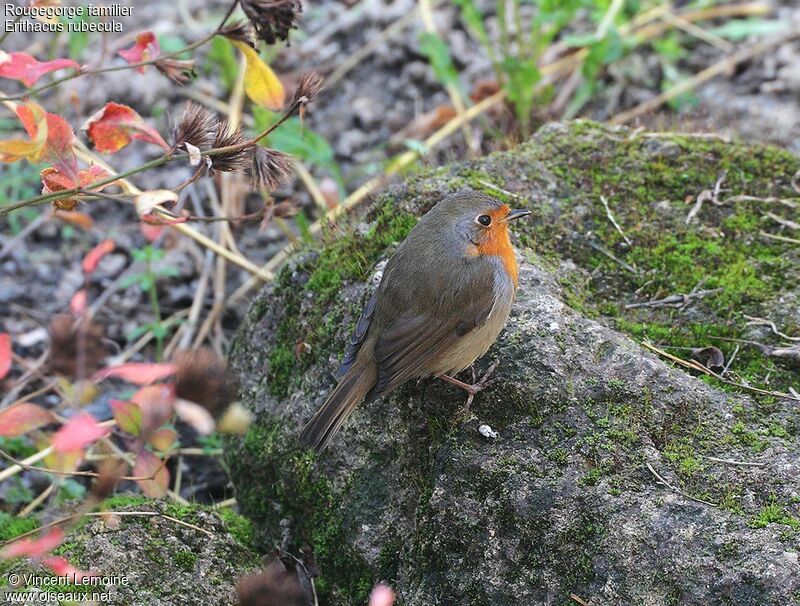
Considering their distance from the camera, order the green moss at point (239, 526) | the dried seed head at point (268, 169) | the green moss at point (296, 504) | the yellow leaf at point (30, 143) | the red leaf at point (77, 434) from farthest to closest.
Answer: the green moss at point (239, 526)
the green moss at point (296, 504)
the dried seed head at point (268, 169)
the yellow leaf at point (30, 143)
the red leaf at point (77, 434)

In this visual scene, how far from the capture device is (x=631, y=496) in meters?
2.94

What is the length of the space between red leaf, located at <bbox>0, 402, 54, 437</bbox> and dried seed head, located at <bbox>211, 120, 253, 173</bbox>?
97 centimetres

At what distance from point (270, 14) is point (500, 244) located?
1.35m

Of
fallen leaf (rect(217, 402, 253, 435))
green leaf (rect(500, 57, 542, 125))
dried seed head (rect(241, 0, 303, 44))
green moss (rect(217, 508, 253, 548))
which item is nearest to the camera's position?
dried seed head (rect(241, 0, 303, 44))

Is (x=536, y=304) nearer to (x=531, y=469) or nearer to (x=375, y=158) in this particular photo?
(x=531, y=469)

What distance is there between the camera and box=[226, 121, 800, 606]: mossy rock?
288 centimetres

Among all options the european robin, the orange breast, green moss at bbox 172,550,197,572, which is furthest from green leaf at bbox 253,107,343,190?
green moss at bbox 172,550,197,572

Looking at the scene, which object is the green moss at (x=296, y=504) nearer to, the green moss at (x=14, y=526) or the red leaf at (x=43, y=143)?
the green moss at (x=14, y=526)

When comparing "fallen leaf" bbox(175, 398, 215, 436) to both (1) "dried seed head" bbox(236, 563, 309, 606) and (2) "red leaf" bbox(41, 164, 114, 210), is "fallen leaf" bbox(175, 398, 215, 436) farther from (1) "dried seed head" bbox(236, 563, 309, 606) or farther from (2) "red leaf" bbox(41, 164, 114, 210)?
(2) "red leaf" bbox(41, 164, 114, 210)

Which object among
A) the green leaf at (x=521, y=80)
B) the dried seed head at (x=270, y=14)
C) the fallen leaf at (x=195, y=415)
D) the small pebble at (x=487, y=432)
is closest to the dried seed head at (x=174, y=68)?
Answer: the dried seed head at (x=270, y=14)

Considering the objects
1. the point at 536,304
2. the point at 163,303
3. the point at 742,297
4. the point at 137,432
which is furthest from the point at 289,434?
the point at 163,303

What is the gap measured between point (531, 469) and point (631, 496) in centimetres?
35

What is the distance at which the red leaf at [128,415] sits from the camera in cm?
283

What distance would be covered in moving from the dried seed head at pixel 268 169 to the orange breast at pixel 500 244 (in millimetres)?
955
